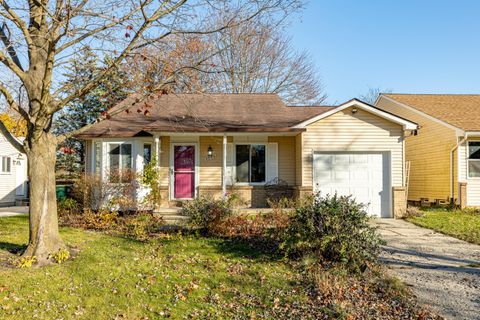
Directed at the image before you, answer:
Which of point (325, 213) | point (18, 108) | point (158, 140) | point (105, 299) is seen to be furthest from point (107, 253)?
point (158, 140)

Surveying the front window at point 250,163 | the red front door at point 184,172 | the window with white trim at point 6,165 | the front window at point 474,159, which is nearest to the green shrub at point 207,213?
the red front door at point 184,172

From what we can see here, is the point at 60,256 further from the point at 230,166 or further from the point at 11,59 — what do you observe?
the point at 230,166

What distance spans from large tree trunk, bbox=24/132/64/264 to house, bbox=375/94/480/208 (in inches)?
503

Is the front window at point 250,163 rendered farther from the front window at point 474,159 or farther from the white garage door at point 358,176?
the front window at point 474,159

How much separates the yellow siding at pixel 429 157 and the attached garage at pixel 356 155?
11.4ft

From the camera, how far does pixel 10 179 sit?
2077 centimetres

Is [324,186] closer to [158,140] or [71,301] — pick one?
[158,140]

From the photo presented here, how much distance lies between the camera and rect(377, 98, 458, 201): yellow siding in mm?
14945

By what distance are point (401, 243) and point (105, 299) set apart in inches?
254

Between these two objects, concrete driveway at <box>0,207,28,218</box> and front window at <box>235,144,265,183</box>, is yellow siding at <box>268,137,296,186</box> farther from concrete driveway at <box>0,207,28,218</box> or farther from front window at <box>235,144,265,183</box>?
concrete driveway at <box>0,207,28,218</box>

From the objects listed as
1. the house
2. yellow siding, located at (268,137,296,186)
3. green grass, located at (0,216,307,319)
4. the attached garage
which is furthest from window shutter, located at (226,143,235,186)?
the house

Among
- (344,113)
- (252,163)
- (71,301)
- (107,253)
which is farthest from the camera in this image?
(252,163)

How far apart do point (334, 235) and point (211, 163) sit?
26.7 feet

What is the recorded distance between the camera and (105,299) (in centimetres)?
496
